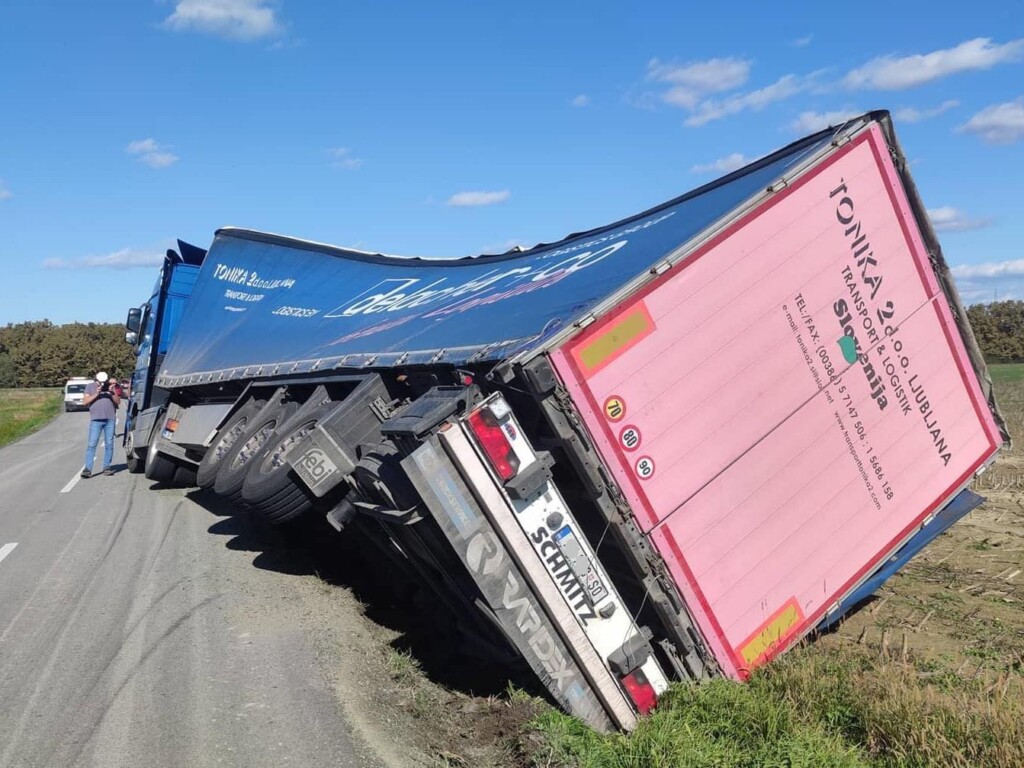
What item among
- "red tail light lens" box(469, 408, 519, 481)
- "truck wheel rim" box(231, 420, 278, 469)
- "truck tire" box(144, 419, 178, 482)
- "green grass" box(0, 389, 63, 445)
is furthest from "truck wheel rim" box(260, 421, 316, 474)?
"green grass" box(0, 389, 63, 445)

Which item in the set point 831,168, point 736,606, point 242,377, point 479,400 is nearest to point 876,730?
point 736,606

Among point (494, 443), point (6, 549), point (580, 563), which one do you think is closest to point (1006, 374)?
point (6, 549)

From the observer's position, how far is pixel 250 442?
9.26 m

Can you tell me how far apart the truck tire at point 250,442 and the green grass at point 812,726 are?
16.0 ft

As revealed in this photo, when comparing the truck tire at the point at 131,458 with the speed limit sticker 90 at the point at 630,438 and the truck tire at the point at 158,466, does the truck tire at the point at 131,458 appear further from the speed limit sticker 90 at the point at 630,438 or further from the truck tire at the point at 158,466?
the speed limit sticker 90 at the point at 630,438

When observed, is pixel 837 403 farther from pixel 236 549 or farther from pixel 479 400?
pixel 236 549

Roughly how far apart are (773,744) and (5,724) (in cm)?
409

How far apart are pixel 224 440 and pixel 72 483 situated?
6342 millimetres

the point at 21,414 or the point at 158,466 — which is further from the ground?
the point at 21,414

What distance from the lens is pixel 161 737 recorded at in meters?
4.89

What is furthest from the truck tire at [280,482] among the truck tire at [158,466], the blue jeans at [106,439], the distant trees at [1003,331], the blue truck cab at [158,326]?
the distant trees at [1003,331]

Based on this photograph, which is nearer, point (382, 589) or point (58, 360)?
point (382, 589)

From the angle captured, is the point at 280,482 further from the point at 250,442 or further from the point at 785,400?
the point at 785,400

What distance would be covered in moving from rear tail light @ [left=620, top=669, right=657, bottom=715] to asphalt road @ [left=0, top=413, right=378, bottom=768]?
1430mm
